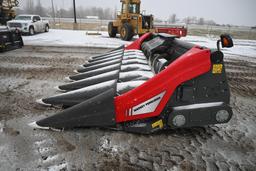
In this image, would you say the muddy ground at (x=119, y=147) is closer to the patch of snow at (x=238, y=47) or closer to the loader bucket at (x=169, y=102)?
the loader bucket at (x=169, y=102)

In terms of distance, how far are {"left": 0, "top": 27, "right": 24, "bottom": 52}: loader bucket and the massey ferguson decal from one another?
7819mm

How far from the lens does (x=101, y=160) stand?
2240mm

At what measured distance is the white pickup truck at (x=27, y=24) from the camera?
15.2m

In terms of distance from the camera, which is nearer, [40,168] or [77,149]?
[40,168]

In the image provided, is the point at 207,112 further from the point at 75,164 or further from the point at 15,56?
the point at 15,56

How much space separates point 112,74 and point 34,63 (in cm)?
469

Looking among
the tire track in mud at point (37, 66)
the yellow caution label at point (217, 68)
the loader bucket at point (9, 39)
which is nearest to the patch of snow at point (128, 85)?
the yellow caution label at point (217, 68)

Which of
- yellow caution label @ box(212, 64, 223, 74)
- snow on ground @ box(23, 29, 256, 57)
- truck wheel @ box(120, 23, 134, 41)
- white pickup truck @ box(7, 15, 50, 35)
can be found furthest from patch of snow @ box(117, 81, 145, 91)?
white pickup truck @ box(7, 15, 50, 35)

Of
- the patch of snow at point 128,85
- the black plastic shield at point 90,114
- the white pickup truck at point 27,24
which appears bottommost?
the black plastic shield at point 90,114

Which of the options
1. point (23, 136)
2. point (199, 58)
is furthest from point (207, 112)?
point (23, 136)

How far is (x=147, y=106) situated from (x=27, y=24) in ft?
51.9

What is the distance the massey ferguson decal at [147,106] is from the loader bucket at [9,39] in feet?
25.7

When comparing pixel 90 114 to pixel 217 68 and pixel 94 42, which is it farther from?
pixel 94 42

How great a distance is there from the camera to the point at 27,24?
1533 cm
